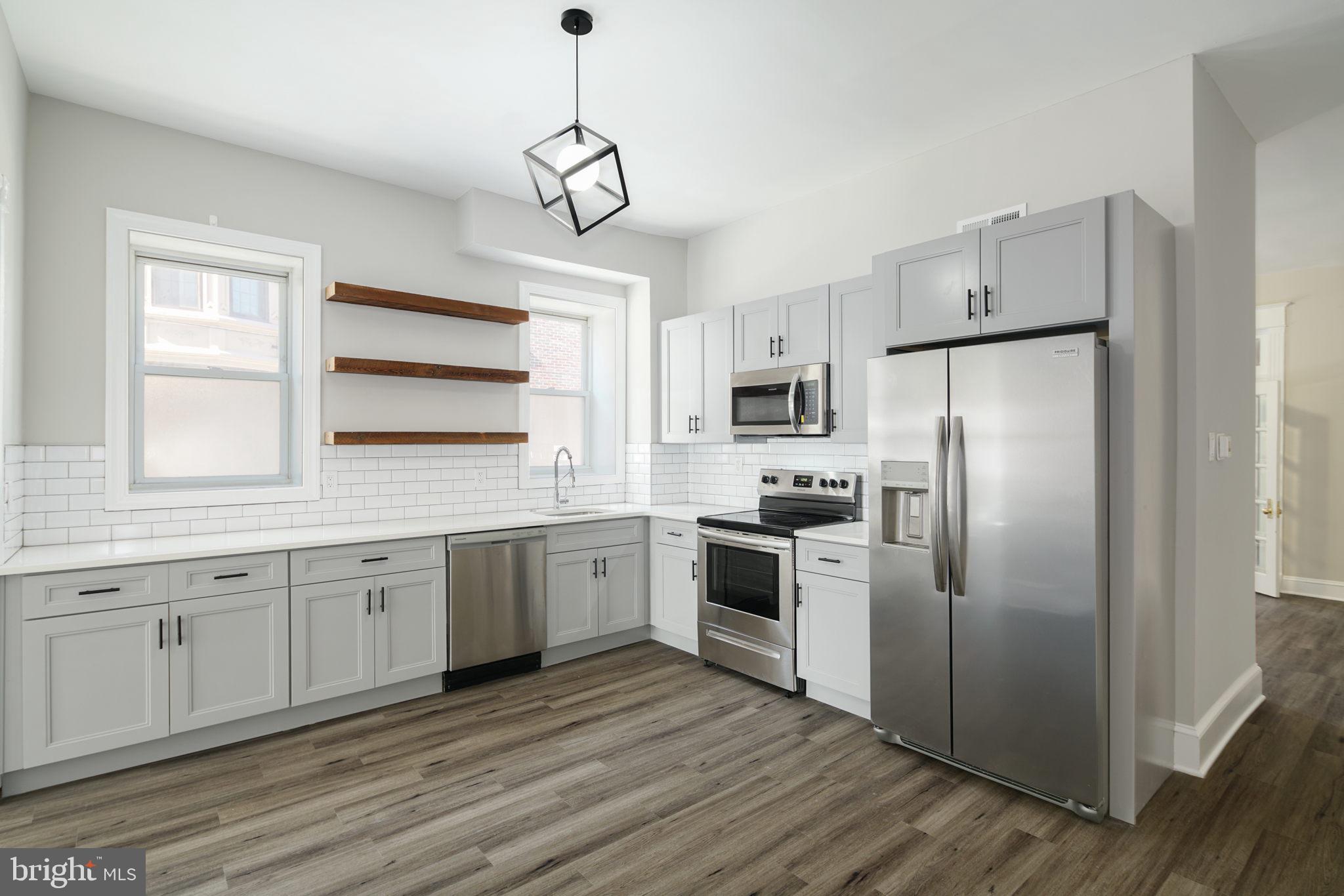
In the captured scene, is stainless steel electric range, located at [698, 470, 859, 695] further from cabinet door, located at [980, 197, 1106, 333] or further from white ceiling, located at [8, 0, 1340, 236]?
white ceiling, located at [8, 0, 1340, 236]

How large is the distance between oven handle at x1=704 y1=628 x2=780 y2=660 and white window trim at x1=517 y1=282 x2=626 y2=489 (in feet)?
5.24

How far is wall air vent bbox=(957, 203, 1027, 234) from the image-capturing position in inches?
123

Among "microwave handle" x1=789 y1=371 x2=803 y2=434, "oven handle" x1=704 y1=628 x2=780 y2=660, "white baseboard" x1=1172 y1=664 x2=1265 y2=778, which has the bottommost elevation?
"white baseboard" x1=1172 y1=664 x2=1265 y2=778

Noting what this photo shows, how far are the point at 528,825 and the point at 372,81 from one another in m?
3.20

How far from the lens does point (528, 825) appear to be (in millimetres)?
2461

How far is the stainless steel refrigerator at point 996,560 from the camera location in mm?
2436

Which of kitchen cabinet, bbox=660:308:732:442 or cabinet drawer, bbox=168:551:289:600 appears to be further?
kitchen cabinet, bbox=660:308:732:442

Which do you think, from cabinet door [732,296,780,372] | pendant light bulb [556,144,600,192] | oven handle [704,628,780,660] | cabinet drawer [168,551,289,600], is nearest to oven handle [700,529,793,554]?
oven handle [704,628,780,660]

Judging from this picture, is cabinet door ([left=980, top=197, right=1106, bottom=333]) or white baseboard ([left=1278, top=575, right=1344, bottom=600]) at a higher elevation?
cabinet door ([left=980, top=197, right=1106, bottom=333])

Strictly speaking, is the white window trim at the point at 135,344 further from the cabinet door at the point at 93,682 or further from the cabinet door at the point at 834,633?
the cabinet door at the point at 834,633

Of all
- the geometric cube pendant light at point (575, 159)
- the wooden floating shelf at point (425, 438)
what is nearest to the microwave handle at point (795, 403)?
the geometric cube pendant light at point (575, 159)

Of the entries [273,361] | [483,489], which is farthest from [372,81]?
[483,489]

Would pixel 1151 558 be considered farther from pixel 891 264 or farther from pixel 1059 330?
pixel 891 264

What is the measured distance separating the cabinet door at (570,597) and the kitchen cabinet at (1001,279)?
234 cm
